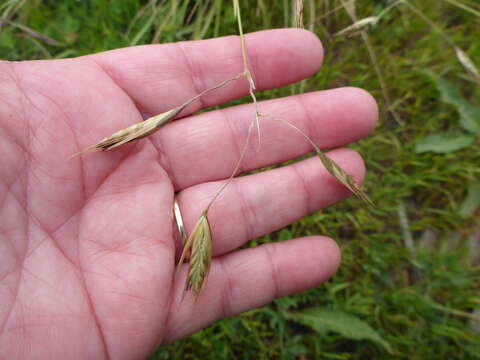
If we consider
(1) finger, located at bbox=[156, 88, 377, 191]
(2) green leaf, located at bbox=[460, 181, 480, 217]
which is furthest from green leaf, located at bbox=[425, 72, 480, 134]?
(1) finger, located at bbox=[156, 88, 377, 191]

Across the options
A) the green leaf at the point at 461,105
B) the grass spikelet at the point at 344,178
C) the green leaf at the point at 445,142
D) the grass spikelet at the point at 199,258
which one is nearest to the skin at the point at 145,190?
the grass spikelet at the point at 199,258

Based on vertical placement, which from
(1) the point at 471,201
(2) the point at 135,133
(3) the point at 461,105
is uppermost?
(2) the point at 135,133

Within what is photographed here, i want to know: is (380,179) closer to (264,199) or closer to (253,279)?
(264,199)

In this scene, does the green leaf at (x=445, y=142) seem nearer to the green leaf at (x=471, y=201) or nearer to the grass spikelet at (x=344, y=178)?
the green leaf at (x=471, y=201)

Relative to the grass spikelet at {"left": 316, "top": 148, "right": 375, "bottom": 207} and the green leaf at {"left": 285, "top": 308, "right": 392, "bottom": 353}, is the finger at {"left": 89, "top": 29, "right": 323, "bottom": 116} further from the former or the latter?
the green leaf at {"left": 285, "top": 308, "right": 392, "bottom": 353}

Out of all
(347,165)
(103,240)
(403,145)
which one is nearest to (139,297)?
(103,240)

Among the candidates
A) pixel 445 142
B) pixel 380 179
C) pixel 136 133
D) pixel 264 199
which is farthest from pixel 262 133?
pixel 445 142
